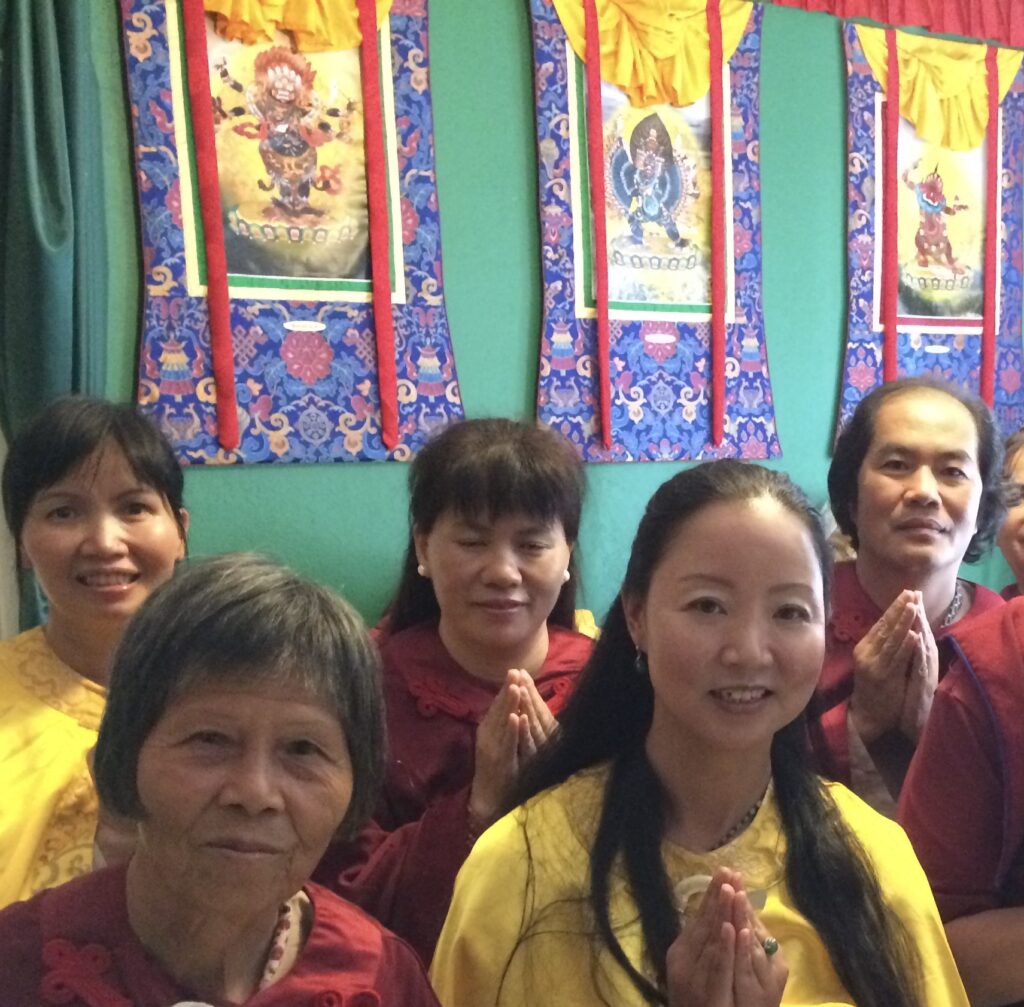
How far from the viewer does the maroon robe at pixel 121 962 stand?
920mm

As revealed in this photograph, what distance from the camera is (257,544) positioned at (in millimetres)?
2529

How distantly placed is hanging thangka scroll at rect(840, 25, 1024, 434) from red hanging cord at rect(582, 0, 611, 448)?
2.87ft

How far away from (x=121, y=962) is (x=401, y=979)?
28cm

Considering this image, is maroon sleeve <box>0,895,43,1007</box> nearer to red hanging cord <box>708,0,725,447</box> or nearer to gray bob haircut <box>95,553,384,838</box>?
gray bob haircut <box>95,553,384,838</box>

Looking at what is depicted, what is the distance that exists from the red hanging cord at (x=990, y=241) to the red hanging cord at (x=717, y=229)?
104 centimetres

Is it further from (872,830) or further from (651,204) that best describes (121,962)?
(651,204)

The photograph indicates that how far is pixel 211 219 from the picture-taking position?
243 centimetres

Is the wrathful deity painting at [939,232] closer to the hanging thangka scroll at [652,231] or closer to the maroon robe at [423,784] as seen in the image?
the hanging thangka scroll at [652,231]

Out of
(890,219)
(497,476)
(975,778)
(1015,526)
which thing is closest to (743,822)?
(975,778)

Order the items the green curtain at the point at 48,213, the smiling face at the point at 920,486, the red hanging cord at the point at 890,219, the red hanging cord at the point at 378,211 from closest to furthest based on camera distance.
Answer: the smiling face at the point at 920,486 → the green curtain at the point at 48,213 → the red hanging cord at the point at 378,211 → the red hanging cord at the point at 890,219

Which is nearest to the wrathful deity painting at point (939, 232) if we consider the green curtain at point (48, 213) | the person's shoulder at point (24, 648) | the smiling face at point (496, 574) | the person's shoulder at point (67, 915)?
the smiling face at point (496, 574)

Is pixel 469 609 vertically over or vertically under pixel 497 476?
under

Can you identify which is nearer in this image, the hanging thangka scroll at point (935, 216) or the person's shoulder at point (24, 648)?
the person's shoulder at point (24, 648)

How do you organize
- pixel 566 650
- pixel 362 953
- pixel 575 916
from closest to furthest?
pixel 362 953
pixel 575 916
pixel 566 650
